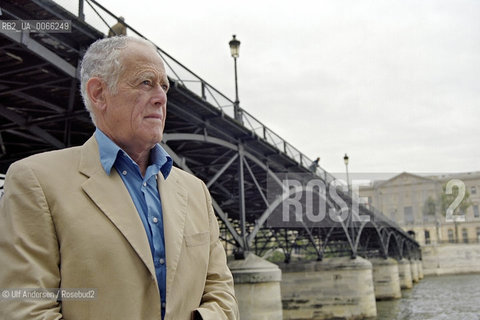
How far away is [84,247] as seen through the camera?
182cm

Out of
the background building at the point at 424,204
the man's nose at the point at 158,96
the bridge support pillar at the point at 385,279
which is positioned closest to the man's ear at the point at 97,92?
the man's nose at the point at 158,96

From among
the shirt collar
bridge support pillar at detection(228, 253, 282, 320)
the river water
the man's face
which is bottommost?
the river water

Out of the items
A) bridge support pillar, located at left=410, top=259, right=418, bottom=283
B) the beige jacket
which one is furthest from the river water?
the beige jacket

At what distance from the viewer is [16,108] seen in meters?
10.7

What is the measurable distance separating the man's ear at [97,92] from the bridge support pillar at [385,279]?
40.9 metres

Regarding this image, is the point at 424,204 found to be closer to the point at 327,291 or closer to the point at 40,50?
the point at 327,291

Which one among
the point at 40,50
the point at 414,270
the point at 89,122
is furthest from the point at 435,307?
the point at 414,270

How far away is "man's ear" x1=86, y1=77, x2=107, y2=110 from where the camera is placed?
2189 mm

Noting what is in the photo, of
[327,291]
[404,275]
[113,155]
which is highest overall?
[113,155]

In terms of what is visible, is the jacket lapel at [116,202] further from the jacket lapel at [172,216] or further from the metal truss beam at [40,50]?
the metal truss beam at [40,50]

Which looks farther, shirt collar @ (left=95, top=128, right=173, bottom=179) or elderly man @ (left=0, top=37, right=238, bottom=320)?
shirt collar @ (left=95, top=128, right=173, bottom=179)

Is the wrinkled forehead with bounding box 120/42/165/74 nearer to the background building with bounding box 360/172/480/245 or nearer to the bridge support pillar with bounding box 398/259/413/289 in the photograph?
the bridge support pillar with bounding box 398/259/413/289

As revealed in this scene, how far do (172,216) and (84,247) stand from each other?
44cm

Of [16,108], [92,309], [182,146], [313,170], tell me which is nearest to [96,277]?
[92,309]
